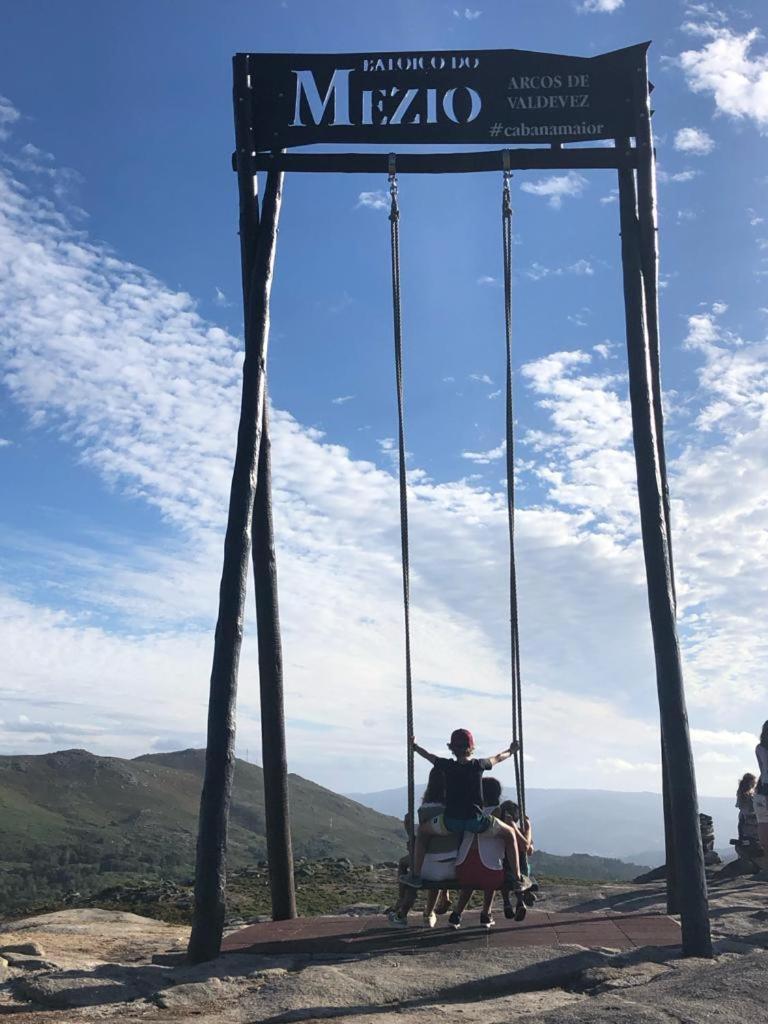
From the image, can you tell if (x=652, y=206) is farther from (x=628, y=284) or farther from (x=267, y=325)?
(x=267, y=325)

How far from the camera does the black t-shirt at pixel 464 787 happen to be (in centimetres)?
779

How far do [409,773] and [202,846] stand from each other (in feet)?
5.46

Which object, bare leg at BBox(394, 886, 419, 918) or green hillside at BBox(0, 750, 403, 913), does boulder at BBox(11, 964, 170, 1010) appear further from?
green hillside at BBox(0, 750, 403, 913)

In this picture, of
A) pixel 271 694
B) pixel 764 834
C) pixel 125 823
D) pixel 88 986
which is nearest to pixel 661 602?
pixel 271 694

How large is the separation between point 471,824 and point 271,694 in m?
2.52

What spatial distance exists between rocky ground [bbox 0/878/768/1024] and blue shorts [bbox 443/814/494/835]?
898 mm

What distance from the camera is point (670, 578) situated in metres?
8.22

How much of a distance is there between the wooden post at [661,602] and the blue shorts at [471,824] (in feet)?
4.71

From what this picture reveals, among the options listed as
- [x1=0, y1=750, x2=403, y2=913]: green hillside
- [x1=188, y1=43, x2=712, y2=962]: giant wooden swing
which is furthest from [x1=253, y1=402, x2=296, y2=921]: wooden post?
[x1=0, y1=750, x2=403, y2=913]: green hillside

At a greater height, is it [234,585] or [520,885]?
[234,585]

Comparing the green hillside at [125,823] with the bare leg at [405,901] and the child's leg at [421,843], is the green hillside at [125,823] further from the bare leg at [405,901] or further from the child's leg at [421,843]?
the child's leg at [421,843]

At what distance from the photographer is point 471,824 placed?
25.2 ft

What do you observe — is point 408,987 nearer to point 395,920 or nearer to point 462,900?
point 395,920

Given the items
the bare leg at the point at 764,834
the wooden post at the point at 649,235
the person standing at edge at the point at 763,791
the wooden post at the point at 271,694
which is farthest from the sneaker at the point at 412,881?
the bare leg at the point at 764,834
